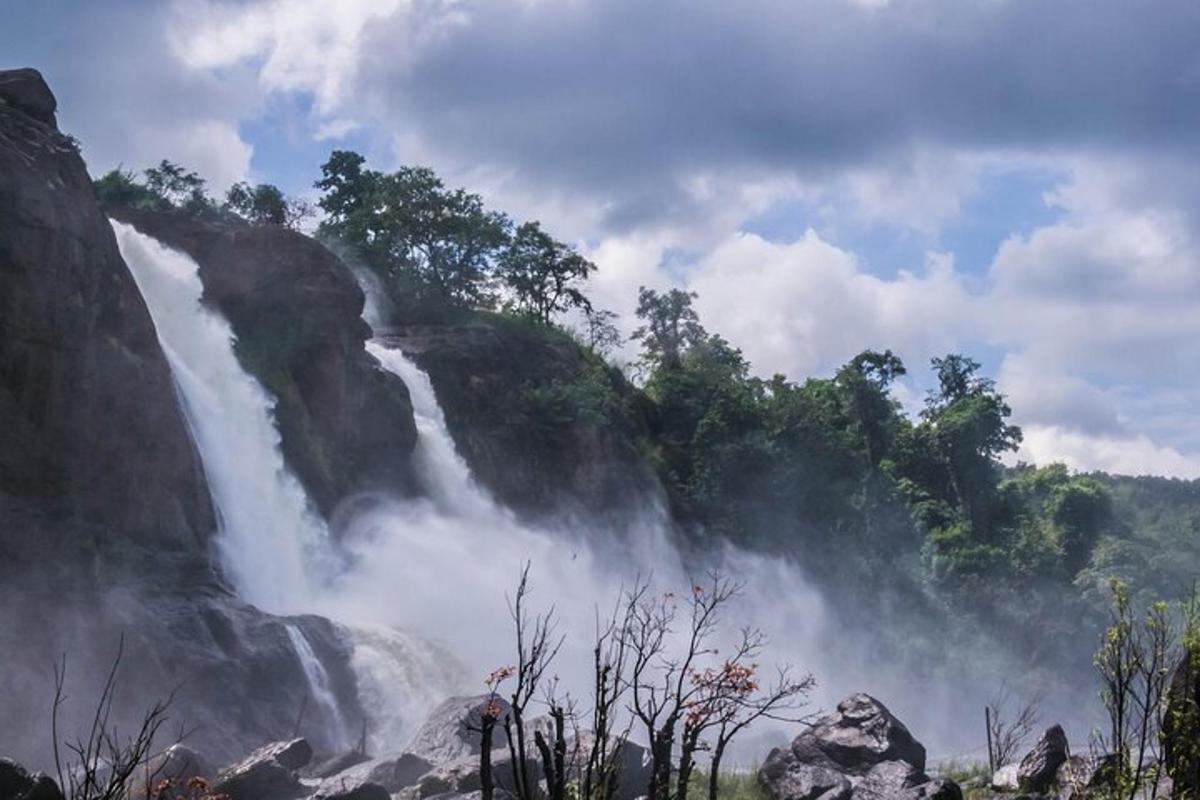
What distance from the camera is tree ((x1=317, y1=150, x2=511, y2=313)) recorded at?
214 feet

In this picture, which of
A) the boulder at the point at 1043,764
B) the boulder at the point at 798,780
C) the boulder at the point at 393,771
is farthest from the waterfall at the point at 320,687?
the boulder at the point at 1043,764

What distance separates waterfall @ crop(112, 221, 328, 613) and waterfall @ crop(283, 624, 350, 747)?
426 cm

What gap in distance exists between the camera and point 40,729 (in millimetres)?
28203

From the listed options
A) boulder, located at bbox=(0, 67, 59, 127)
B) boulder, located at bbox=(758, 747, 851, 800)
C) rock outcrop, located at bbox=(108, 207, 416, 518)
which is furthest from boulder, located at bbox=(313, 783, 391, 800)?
rock outcrop, located at bbox=(108, 207, 416, 518)

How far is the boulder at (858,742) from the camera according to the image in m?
28.8

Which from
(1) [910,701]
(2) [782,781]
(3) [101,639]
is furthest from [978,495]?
(3) [101,639]

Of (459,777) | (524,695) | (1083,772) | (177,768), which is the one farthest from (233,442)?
(1083,772)

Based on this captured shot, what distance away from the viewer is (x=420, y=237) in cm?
6738

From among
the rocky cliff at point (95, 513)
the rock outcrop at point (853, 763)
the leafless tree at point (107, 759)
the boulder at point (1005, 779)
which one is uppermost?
the rocky cliff at point (95, 513)

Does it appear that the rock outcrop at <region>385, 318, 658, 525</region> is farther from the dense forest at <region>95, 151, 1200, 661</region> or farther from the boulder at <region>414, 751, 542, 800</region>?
the boulder at <region>414, 751, 542, 800</region>

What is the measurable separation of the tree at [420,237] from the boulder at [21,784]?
47.6 m

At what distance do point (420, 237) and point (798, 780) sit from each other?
1789 inches

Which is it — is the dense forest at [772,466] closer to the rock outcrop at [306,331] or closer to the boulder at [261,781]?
the rock outcrop at [306,331]

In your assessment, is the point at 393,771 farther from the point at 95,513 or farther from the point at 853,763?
the point at 95,513
